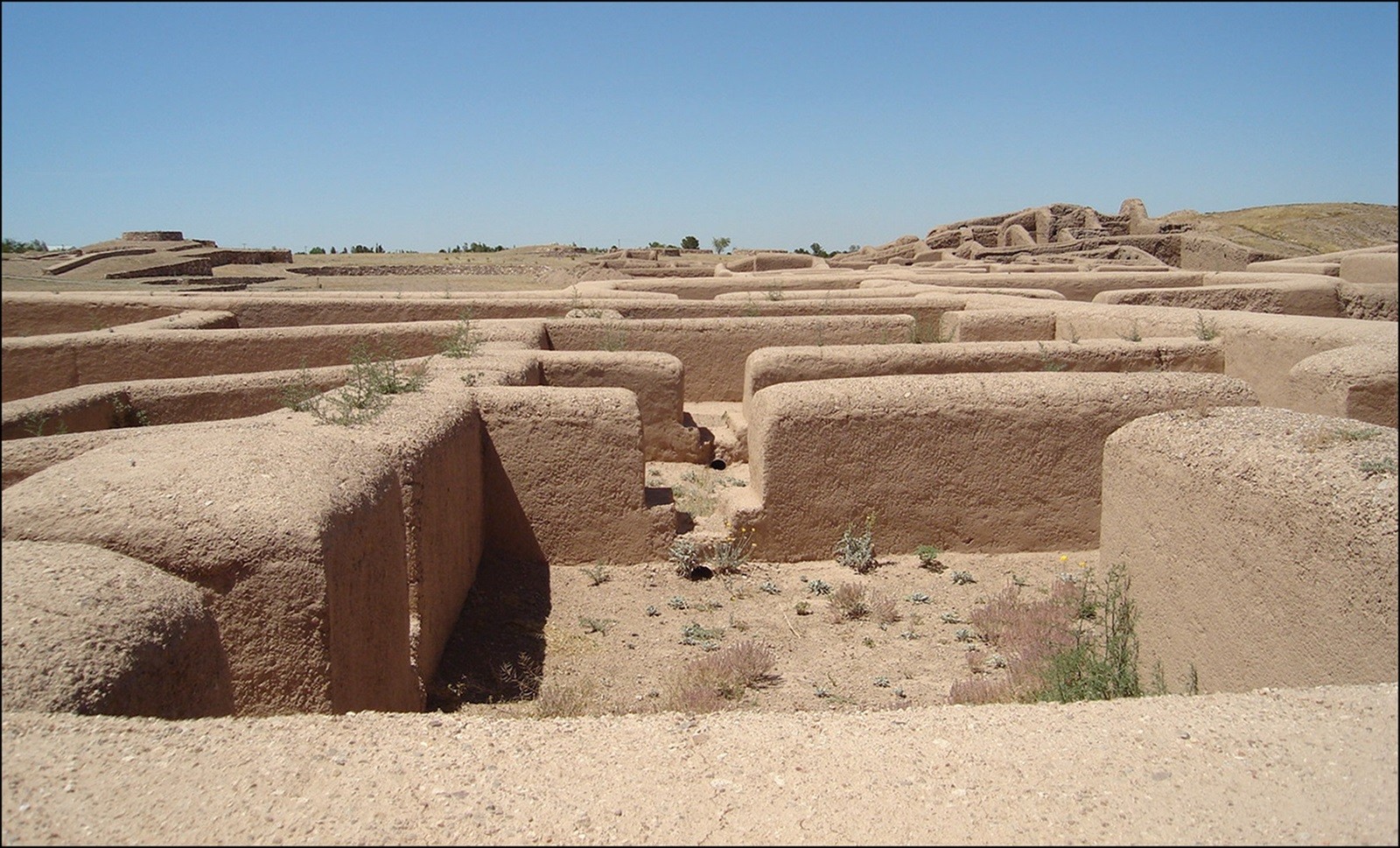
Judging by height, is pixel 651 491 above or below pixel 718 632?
above

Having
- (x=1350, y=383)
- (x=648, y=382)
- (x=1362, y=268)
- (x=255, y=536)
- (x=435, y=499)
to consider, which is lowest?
(x=435, y=499)

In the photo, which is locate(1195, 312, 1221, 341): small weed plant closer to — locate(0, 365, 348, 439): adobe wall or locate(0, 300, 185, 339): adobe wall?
locate(0, 365, 348, 439): adobe wall

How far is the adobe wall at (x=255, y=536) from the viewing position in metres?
2.68

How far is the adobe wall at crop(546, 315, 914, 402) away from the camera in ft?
30.9

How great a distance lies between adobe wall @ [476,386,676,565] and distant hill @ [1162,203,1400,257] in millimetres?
3823

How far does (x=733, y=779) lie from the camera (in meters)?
2.27

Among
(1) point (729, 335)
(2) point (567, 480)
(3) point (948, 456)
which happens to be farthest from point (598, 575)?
(1) point (729, 335)

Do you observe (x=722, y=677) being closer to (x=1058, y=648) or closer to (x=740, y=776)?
(x=1058, y=648)

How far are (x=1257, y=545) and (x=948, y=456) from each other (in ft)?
8.72

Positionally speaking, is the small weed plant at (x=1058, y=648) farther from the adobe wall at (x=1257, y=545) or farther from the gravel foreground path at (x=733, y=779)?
the gravel foreground path at (x=733, y=779)

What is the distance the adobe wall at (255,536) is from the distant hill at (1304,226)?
121 inches

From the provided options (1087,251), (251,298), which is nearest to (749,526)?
(251,298)

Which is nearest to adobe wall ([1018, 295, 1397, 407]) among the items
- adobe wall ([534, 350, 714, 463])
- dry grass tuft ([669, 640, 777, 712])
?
dry grass tuft ([669, 640, 777, 712])

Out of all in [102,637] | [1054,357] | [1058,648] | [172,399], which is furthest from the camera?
[1054,357]
